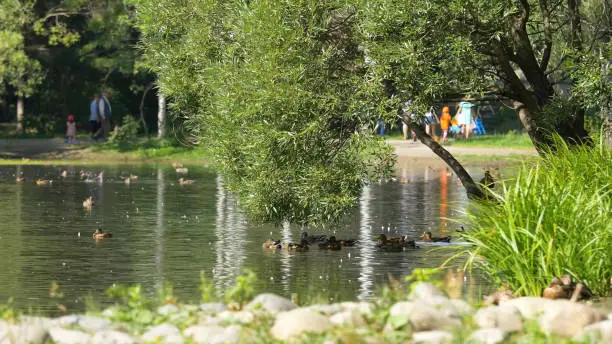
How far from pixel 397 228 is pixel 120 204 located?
7.59 meters

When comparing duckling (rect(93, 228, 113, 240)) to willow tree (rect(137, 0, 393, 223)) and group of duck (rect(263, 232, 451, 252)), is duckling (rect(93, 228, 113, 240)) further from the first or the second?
group of duck (rect(263, 232, 451, 252))

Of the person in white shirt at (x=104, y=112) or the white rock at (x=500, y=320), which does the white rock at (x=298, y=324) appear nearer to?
the white rock at (x=500, y=320)

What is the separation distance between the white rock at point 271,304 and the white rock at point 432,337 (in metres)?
1.73

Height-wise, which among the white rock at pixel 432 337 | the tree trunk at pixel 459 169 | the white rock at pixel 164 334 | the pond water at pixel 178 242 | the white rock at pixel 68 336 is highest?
the tree trunk at pixel 459 169

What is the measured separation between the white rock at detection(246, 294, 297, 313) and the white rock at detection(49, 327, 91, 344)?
1556mm

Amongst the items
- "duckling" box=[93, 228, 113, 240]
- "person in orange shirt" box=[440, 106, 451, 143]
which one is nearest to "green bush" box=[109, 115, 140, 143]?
"person in orange shirt" box=[440, 106, 451, 143]

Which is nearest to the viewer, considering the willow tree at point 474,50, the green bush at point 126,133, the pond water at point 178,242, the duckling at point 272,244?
the pond water at point 178,242

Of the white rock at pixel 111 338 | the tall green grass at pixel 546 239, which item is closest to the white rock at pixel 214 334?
the white rock at pixel 111 338

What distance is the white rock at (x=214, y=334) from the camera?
9.93m

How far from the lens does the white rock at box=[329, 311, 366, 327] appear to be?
34.1 feet

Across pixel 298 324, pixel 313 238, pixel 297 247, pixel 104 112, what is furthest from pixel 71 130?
pixel 298 324

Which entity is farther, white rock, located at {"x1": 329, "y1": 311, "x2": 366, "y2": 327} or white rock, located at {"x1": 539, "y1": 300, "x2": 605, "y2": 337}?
white rock, located at {"x1": 329, "y1": 311, "x2": 366, "y2": 327}

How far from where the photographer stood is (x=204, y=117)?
20.3m

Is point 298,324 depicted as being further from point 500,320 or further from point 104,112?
point 104,112
